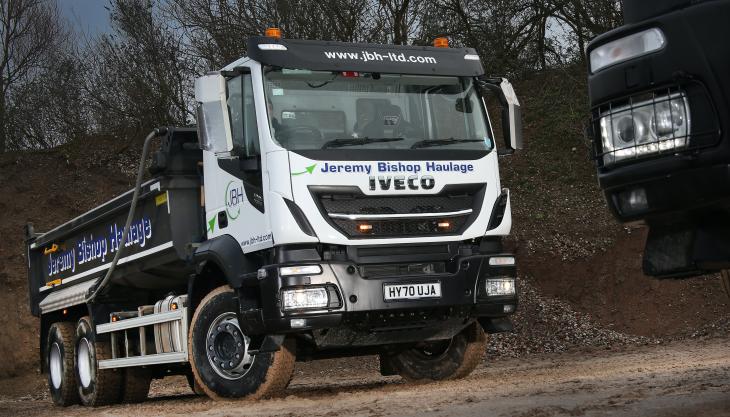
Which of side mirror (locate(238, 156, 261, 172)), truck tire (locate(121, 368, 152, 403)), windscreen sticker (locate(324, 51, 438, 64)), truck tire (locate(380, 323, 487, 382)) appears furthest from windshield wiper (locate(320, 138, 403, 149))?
truck tire (locate(121, 368, 152, 403))

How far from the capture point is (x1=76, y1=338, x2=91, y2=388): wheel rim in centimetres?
1284

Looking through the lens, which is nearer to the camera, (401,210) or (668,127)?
(668,127)

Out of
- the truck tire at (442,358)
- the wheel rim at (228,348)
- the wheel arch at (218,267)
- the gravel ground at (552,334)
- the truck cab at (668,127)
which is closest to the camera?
the truck cab at (668,127)

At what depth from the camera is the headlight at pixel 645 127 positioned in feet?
16.0

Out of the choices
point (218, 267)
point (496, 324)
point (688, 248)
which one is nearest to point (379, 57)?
point (218, 267)

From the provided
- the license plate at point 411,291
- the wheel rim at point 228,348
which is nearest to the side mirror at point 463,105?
the license plate at point 411,291

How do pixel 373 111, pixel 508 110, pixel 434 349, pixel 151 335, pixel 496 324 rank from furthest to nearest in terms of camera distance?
1. pixel 151 335
2. pixel 434 349
3. pixel 508 110
4. pixel 496 324
5. pixel 373 111

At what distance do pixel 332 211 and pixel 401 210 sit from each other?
2.08 ft

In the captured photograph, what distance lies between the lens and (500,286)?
9.92 meters

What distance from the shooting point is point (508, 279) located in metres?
10.0

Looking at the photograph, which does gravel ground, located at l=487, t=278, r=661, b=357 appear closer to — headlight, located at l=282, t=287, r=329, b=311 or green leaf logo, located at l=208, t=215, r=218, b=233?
green leaf logo, located at l=208, t=215, r=218, b=233

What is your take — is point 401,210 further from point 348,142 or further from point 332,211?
point 348,142

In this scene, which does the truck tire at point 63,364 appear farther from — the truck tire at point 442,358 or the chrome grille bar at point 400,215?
the chrome grille bar at point 400,215

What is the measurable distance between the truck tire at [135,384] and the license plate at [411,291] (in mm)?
4617
